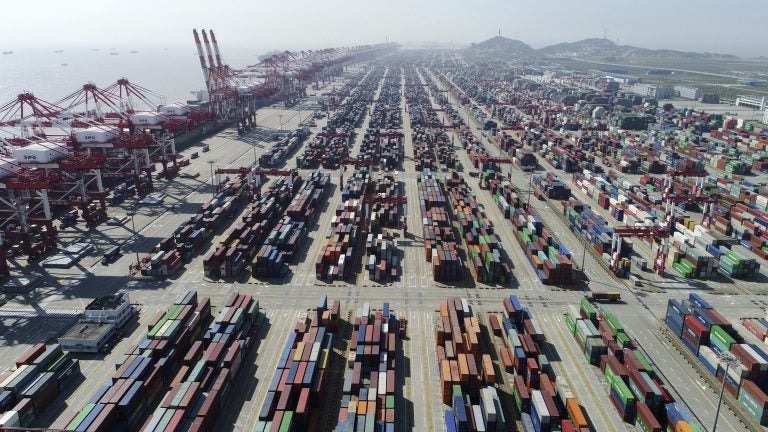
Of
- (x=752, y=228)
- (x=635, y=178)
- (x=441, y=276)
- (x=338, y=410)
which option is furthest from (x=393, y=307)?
(x=635, y=178)

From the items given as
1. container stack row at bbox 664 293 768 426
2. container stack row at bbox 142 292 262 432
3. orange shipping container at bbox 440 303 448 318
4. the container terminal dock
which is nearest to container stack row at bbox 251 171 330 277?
the container terminal dock

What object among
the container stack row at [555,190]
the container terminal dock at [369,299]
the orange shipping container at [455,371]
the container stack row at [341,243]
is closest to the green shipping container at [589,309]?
the container terminal dock at [369,299]

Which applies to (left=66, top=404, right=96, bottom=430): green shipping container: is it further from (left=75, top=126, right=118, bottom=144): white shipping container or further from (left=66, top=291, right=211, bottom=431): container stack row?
(left=75, top=126, right=118, bottom=144): white shipping container

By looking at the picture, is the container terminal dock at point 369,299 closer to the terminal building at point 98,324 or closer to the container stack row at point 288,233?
the terminal building at point 98,324

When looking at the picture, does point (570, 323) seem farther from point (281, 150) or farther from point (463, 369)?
point (281, 150)

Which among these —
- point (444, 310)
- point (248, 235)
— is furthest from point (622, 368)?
point (248, 235)

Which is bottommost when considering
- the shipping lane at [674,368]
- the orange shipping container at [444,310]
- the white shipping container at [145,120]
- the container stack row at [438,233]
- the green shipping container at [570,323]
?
the shipping lane at [674,368]
